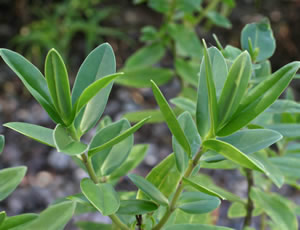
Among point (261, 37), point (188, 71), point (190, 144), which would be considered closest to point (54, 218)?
point (190, 144)

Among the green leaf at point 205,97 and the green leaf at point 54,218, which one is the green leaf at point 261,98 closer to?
the green leaf at point 205,97

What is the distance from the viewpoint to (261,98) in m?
0.29

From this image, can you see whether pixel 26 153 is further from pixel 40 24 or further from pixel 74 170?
pixel 40 24

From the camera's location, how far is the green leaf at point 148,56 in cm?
86

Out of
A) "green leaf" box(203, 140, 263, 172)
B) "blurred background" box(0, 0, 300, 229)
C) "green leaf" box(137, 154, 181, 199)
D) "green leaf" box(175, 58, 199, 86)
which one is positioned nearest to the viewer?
"green leaf" box(203, 140, 263, 172)

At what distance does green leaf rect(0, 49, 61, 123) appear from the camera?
291 millimetres

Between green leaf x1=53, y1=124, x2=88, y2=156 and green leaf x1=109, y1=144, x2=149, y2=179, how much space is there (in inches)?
5.3

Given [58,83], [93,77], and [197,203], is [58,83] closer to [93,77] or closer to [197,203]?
[93,77]

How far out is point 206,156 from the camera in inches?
12.9

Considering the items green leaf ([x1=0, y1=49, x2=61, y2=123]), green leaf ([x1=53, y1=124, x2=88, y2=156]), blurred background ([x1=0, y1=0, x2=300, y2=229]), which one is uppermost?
green leaf ([x1=0, y1=49, x2=61, y2=123])

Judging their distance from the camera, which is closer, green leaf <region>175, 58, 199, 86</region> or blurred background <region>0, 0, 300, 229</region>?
green leaf <region>175, 58, 199, 86</region>

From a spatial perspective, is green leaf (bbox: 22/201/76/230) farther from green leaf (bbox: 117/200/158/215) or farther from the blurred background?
the blurred background

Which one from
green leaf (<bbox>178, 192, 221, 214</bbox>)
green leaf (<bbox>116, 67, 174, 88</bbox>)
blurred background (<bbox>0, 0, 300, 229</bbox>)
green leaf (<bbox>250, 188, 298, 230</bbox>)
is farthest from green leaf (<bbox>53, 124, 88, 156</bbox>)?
blurred background (<bbox>0, 0, 300, 229</bbox>)

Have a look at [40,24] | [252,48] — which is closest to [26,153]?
[40,24]
